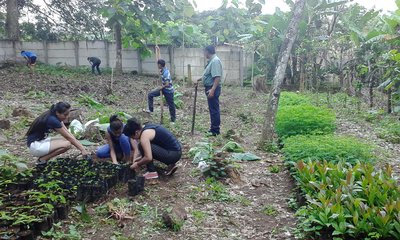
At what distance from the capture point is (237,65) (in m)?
19.0

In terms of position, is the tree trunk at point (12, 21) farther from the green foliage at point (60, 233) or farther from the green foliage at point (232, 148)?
the green foliage at point (60, 233)

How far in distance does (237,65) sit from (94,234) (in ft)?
52.3

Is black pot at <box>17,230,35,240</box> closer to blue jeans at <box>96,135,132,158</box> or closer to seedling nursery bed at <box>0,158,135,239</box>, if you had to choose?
seedling nursery bed at <box>0,158,135,239</box>

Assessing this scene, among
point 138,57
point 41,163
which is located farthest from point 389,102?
point 138,57

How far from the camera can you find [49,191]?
419cm

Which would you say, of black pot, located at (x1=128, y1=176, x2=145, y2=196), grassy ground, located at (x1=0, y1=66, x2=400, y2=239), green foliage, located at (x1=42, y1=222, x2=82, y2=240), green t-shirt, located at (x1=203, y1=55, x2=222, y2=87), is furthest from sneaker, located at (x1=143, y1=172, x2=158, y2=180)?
green t-shirt, located at (x1=203, y1=55, x2=222, y2=87)

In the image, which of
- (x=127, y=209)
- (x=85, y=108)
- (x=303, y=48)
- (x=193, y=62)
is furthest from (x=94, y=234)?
(x=193, y=62)

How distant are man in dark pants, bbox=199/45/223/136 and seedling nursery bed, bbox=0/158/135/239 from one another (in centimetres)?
306

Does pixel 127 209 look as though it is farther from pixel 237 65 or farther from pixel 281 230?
pixel 237 65

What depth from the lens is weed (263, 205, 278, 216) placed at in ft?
15.3

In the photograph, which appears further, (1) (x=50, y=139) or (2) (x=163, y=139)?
(1) (x=50, y=139)

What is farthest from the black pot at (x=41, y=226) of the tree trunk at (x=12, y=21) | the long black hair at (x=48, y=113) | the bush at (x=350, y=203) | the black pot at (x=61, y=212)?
the tree trunk at (x=12, y=21)

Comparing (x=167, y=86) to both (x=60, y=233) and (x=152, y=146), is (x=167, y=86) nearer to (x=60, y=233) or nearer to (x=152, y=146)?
(x=152, y=146)

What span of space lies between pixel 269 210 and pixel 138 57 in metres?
15.7
